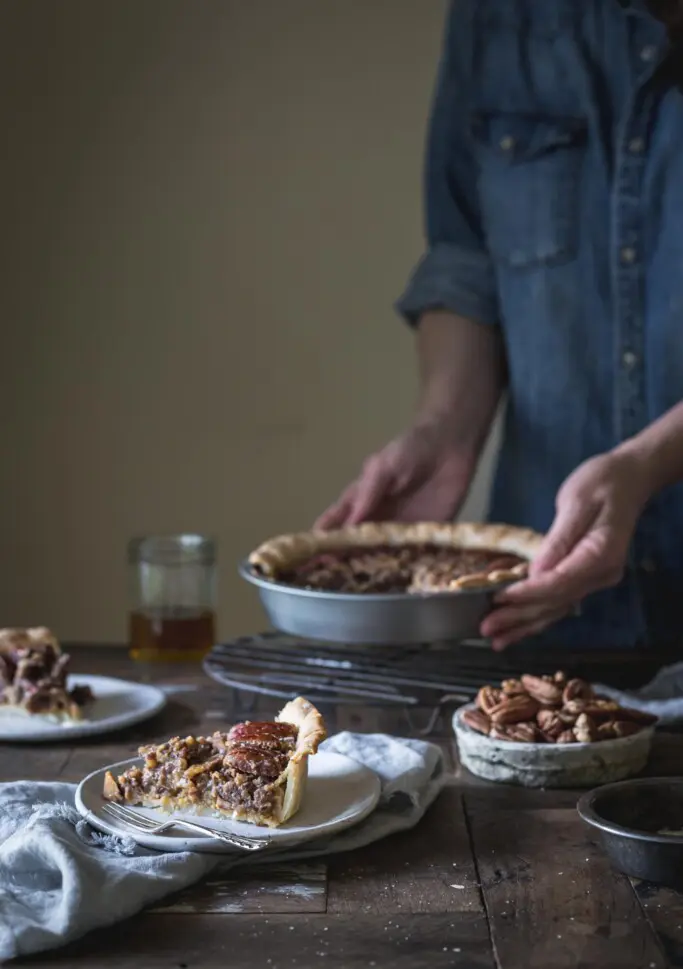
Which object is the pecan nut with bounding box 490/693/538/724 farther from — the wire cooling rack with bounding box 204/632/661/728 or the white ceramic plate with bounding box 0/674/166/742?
the white ceramic plate with bounding box 0/674/166/742

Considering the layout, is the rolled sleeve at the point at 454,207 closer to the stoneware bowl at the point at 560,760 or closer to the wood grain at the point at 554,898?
the stoneware bowl at the point at 560,760

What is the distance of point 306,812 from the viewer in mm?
1150

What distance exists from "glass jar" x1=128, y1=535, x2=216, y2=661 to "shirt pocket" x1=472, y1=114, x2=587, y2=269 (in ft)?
2.55

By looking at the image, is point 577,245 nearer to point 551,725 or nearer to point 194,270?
point 551,725

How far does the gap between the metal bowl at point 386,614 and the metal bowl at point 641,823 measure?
1.69ft

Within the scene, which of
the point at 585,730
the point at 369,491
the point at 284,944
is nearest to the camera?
the point at 284,944


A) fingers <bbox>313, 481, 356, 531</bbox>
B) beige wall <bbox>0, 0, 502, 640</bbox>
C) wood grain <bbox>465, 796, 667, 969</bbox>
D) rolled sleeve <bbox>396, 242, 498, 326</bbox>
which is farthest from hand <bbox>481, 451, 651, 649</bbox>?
beige wall <bbox>0, 0, 502, 640</bbox>

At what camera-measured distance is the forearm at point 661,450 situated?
1847 millimetres

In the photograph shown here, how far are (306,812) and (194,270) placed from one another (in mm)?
2641

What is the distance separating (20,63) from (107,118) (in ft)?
0.90

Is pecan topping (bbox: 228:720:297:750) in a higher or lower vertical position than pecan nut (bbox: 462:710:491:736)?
higher

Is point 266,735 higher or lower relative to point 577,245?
lower

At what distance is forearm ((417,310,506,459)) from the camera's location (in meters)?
2.34

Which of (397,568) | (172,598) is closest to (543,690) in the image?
(397,568)
